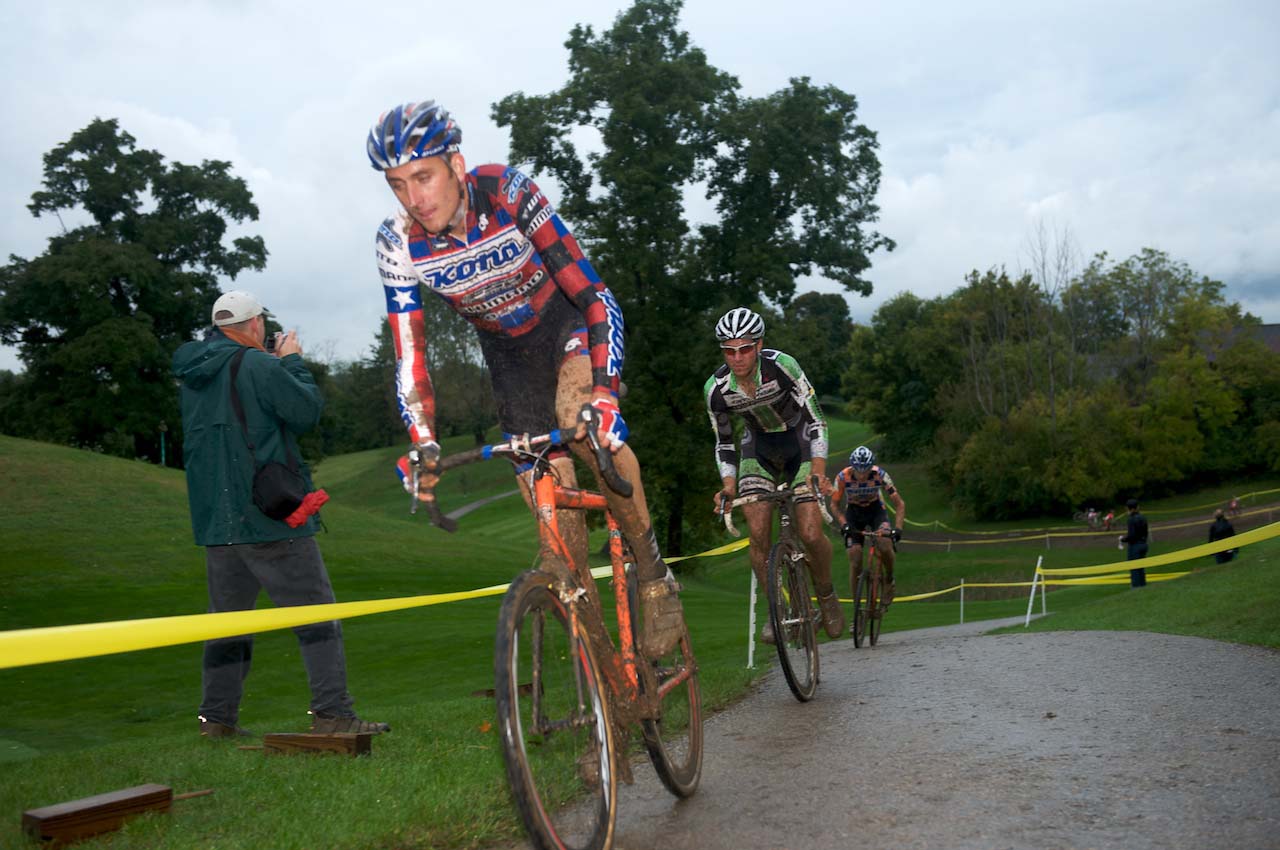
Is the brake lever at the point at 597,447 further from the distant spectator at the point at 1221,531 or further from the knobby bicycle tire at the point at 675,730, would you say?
the distant spectator at the point at 1221,531

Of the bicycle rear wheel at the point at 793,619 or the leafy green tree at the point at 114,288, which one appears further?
the leafy green tree at the point at 114,288

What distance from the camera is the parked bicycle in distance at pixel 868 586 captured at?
12172 mm

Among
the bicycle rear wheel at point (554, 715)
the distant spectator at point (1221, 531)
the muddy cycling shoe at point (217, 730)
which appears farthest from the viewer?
the distant spectator at point (1221, 531)

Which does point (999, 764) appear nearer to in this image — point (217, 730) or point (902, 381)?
point (217, 730)

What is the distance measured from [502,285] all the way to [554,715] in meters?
1.91

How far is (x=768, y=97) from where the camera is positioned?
39625 mm

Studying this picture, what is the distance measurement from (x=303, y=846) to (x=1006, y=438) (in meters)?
70.3

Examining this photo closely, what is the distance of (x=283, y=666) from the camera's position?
14.7 meters

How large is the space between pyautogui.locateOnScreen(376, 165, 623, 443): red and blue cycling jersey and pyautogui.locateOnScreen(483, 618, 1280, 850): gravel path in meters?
1.93

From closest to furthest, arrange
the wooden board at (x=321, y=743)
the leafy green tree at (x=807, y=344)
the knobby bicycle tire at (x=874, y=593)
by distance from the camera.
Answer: the wooden board at (x=321, y=743) → the knobby bicycle tire at (x=874, y=593) → the leafy green tree at (x=807, y=344)

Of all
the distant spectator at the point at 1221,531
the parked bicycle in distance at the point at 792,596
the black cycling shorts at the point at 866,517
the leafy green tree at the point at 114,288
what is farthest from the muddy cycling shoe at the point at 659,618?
the leafy green tree at the point at 114,288

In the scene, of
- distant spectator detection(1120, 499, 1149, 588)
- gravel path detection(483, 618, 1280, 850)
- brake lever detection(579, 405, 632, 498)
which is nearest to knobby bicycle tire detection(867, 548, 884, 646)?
gravel path detection(483, 618, 1280, 850)

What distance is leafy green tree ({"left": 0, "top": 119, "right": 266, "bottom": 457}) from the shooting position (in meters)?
51.5

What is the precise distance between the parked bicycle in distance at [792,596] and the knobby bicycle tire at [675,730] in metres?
1.88
